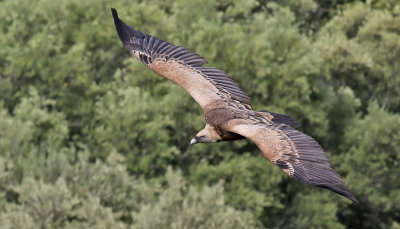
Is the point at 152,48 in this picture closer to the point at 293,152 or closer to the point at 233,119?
the point at 233,119

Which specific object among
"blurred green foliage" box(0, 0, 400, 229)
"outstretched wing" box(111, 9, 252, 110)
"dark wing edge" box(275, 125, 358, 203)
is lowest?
"blurred green foliage" box(0, 0, 400, 229)

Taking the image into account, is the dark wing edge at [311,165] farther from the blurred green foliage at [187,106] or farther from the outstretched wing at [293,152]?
the blurred green foliage at [187,106]

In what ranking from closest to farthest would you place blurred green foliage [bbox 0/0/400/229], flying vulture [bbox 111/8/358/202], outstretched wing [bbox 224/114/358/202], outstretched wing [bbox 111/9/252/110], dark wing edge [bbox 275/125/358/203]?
1. dark wing edge [bbox 275/125/358/203]
2. outstretched wing [bbox 224/114/358/202]
3. flying vulture [bbox 111/8/358/202]
4. outstretched wing [bbox 111/9/252/110]
5. blurred green foliage [bbox 0/0/400/229]

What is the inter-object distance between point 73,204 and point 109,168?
8.90 ft

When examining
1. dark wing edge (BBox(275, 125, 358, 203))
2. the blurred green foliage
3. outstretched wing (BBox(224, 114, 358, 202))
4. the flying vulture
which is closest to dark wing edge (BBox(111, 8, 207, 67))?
the flying vulture

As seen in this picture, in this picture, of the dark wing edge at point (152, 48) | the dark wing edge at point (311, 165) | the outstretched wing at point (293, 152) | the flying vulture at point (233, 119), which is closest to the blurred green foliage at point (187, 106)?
the dark wing edge at point (152, 48)

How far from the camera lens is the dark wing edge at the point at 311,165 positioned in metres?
13.1

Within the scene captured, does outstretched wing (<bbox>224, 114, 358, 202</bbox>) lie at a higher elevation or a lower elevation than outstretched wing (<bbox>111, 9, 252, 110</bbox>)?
lower

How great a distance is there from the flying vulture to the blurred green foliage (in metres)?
18.0

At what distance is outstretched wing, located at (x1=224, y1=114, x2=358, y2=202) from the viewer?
1344 cm

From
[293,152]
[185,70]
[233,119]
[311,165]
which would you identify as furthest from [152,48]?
[311,165]

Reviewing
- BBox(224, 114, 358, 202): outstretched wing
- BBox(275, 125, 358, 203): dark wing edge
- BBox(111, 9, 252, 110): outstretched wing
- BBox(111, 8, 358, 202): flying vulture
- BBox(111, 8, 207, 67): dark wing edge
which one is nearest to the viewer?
BBox(275, 125, 358, 203): dark wing edge

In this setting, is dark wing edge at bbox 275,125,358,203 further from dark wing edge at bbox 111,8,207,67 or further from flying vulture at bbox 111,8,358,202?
dark wing edge at bbox 111,8,207,67

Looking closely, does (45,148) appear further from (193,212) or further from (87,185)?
(193,212)
